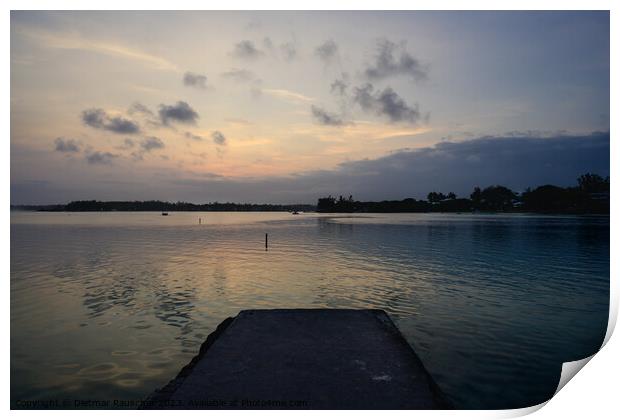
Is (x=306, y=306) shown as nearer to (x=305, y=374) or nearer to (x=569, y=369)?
(x=305, y=374)

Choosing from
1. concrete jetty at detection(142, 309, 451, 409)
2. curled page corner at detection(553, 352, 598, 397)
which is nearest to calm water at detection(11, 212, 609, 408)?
curled page corner at detection(553, 352, 598, 397)

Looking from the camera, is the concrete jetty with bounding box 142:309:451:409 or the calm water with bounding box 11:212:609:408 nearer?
the concrete jetty with bounding box 142:309:451:409

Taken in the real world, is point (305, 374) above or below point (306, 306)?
above

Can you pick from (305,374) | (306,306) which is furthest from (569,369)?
(306,306)

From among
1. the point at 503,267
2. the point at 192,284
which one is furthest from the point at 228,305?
the point at 503,267

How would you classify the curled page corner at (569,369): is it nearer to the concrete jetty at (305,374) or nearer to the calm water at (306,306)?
the calm water at (306,306)

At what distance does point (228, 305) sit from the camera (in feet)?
50.4

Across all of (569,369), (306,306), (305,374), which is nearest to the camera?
(305,374)

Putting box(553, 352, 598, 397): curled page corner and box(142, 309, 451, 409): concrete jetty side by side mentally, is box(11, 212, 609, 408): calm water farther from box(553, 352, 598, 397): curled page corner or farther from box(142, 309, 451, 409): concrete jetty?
box(142, 309, 451, 409): concrete jetty

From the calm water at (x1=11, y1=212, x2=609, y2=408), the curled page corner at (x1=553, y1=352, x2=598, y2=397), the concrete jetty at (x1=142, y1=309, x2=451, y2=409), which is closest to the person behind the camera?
the concrete jetty at (x1=142, y1=309, x2=451, y2=409)

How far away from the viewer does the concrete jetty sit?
18.7 ft

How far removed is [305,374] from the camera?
6496 mm
